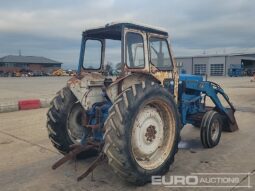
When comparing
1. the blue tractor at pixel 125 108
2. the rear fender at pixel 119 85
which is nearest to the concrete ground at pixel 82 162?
the blue tractor at pixel 125 108

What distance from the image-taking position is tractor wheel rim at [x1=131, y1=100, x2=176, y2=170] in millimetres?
4648

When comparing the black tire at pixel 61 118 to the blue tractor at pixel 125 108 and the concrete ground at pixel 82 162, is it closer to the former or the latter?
the blue tractor at pixel 125 108

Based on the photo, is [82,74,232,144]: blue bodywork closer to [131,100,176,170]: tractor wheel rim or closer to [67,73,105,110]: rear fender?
[67,73,105,110]: rear fender

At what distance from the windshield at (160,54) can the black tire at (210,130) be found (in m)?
1.64

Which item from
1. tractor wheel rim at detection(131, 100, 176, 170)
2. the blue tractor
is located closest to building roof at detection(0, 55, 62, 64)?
the blue tractor

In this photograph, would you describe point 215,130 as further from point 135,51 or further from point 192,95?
point 135,51

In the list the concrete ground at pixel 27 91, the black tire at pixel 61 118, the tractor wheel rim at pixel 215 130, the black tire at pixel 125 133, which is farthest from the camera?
the concrete ground at pixel 27 91

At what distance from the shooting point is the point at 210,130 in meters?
6.50

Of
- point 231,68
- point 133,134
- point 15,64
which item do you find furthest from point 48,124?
point 15,64

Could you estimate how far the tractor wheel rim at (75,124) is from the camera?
5624mm

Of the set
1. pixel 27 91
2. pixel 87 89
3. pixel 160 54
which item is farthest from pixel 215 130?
pixel 27 91

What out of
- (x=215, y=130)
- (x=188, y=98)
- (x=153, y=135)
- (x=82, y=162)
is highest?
(x=188, y=98)

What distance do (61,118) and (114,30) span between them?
6.11ft

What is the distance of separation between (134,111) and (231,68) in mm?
57698
